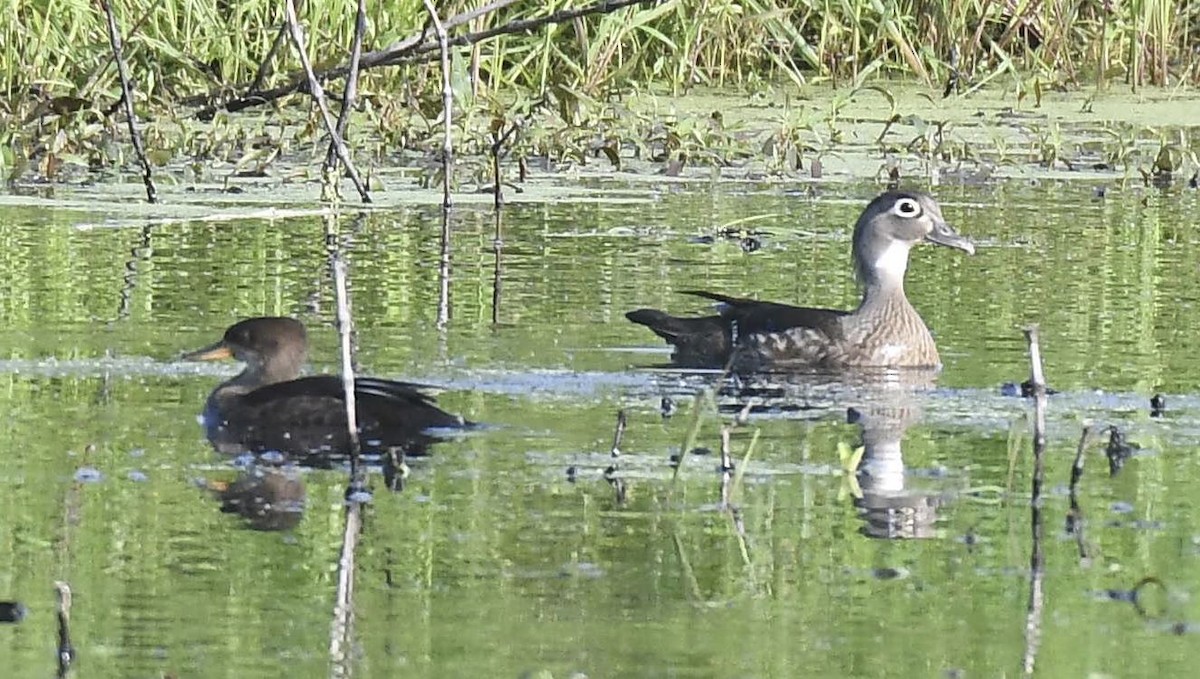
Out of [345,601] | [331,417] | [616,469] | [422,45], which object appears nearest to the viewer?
[345,601]

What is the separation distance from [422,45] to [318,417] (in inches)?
158

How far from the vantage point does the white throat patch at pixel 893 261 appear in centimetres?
930

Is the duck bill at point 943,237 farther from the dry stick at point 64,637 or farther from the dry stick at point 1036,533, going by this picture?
the dry stick at point 64,637

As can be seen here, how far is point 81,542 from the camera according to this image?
18.1ft

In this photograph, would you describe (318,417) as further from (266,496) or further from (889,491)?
(889,491)

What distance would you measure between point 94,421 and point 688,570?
2.16 meters

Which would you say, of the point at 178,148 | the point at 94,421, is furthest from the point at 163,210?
the point at 94,421

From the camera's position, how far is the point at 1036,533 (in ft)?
18.8

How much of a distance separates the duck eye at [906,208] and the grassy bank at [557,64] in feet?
9.63

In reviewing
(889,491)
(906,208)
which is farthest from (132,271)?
(889,491)

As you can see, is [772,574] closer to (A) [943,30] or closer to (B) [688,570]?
(B) [688,570]

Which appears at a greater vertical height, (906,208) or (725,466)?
(906,208)

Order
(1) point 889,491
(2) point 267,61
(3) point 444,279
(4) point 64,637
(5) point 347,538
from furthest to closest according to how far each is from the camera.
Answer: (2) point 267,61, (3) point 444,279, (1) point 889,491, (5) point 347,538, (4) point 64,637

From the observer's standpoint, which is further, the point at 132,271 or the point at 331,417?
the point at 132,271
